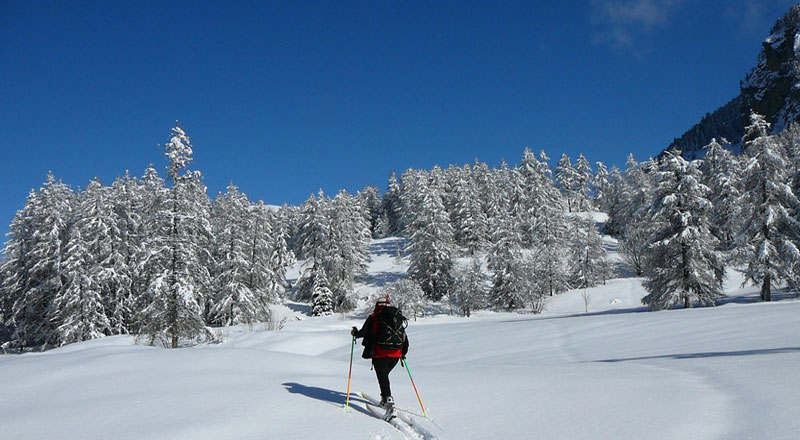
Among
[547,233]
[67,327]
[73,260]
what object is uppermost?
[547,233]

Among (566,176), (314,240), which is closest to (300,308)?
(314,240)

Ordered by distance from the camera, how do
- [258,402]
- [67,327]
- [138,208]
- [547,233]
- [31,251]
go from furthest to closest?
[547,233]
[138,208]
[31,251]
[67,327]
[258,402]

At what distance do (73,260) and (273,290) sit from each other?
66.8 feet

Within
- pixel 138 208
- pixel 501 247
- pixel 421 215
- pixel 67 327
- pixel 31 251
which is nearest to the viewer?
pixel 67 327

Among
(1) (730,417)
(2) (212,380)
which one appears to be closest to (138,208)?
(2) (212,380)

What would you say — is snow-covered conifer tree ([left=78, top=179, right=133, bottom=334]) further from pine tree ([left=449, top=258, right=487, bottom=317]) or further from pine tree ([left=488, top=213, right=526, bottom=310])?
pine tree ([left=488, top=213, right=526, bottom=310])

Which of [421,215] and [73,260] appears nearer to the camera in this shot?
[73,260]

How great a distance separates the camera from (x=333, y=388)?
7879mm

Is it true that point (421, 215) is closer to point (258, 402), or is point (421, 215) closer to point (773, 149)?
point (773, 149)

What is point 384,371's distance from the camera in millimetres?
6773

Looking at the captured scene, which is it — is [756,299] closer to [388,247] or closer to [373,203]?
[388,247]

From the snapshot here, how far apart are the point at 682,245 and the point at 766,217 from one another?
535 centimetres

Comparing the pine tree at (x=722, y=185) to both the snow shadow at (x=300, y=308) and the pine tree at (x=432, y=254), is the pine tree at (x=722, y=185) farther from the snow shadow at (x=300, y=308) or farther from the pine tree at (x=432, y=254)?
the snow shadow at (x=300, y=308)

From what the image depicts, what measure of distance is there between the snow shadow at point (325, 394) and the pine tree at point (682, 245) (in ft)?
88.6
